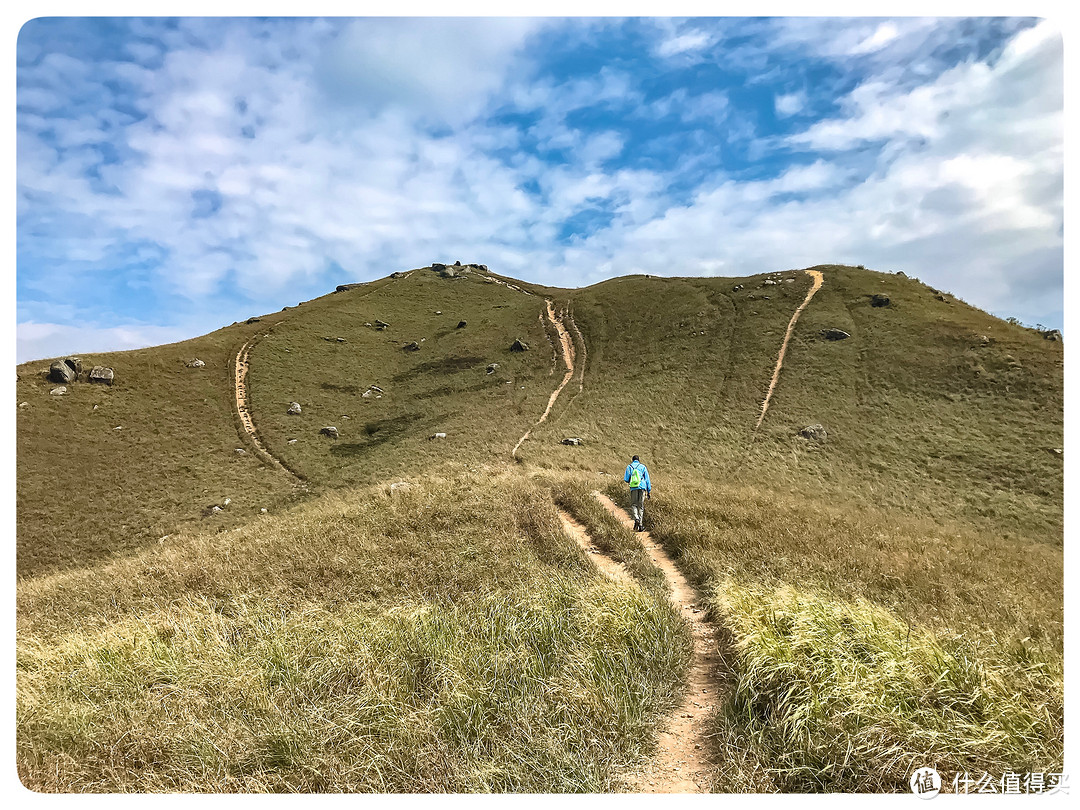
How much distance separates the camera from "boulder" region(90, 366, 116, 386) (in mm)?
44625

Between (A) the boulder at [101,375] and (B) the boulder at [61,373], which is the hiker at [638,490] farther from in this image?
(B) the boulder at [61,373]

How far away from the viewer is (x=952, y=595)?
995 cm

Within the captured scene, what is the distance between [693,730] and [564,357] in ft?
171

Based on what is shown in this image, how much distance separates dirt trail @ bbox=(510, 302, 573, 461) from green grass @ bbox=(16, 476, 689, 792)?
22.9m

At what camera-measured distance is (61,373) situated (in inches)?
1706

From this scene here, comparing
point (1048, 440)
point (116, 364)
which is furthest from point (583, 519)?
point (116, 364)

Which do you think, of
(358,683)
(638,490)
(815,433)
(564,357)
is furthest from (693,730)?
(564,357)

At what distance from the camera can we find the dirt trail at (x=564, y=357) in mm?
39231

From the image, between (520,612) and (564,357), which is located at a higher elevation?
(564,357)

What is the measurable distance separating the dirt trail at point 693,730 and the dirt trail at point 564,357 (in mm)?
24369

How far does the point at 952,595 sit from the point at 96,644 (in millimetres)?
15940

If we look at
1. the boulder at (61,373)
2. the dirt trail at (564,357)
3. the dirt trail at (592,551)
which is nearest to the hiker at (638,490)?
the dirt trail at (592,551)

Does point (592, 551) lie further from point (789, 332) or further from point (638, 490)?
point (789, 332)

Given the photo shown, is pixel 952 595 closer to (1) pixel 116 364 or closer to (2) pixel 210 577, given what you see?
(2) pixel 210 577
